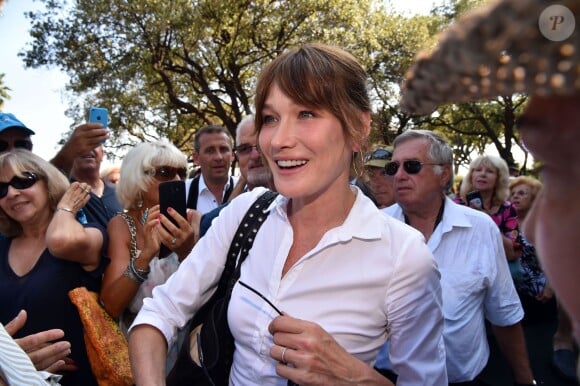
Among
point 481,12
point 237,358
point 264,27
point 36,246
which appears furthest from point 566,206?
point 264,27

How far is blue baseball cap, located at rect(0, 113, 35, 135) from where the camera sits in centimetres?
360

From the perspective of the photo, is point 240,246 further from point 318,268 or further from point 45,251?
point 45,251

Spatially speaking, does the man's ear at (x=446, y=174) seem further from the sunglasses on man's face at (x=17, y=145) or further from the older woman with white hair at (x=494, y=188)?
the sunglasses on man's face at (x=17, y=145)

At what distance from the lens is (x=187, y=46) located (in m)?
17.8

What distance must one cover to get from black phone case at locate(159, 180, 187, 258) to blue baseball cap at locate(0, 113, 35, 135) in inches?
58.7

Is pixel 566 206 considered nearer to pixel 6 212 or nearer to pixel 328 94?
pixel 328 94

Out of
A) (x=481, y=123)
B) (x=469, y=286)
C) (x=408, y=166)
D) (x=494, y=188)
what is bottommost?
(x=469, y=286)

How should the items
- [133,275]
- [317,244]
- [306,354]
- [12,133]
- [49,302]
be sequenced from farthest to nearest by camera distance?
[12,133], [133,275], [49,302], [317,244], [306,354]

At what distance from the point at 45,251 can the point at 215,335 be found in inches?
62.4

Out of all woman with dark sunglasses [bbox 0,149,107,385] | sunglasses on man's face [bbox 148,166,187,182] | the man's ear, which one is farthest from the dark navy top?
the man's ear

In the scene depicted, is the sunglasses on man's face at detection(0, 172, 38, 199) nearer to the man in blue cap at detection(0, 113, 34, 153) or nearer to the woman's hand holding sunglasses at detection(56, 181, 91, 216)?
the woman's hand holding sunglasses at detection(56, 181, 91, 216)

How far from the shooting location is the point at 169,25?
53.7ft

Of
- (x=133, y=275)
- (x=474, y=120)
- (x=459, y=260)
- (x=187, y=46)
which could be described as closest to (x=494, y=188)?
(x=459, y=260)

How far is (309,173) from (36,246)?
6.50 ft
